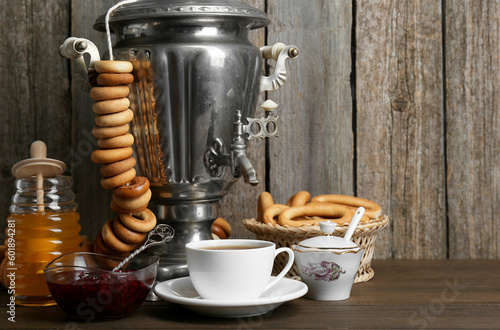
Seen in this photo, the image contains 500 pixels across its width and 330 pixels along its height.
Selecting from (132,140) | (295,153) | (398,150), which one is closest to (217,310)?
(132,140)

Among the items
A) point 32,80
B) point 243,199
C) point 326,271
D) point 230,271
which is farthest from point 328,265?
point 32,80

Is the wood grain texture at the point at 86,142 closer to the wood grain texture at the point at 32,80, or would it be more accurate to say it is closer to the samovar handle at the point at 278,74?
the wood grain texture at the point at 32,80

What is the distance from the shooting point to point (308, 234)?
3.48 ft

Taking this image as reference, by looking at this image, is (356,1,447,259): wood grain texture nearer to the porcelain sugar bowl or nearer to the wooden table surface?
the wooden table surface

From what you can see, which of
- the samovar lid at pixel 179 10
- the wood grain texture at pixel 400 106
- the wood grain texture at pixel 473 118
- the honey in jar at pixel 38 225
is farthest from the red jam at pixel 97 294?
the wood grain texture at pixel 473 118

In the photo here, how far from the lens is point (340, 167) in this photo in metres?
1.38

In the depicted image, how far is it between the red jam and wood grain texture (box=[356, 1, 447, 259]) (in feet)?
2.25

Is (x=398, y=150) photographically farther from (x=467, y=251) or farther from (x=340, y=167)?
(x=467, y=251)

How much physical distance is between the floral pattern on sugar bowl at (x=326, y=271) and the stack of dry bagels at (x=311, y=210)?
0.44ft

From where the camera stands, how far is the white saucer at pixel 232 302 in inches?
32.9

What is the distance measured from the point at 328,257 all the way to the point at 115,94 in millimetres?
446

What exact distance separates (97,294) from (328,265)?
1.20 ft

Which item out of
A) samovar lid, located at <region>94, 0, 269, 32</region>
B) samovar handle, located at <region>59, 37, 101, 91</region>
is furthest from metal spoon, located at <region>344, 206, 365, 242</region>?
samovar handle, located at <region>59, 37, 101, 91</region>

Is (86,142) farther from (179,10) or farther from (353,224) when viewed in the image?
(353,224)
